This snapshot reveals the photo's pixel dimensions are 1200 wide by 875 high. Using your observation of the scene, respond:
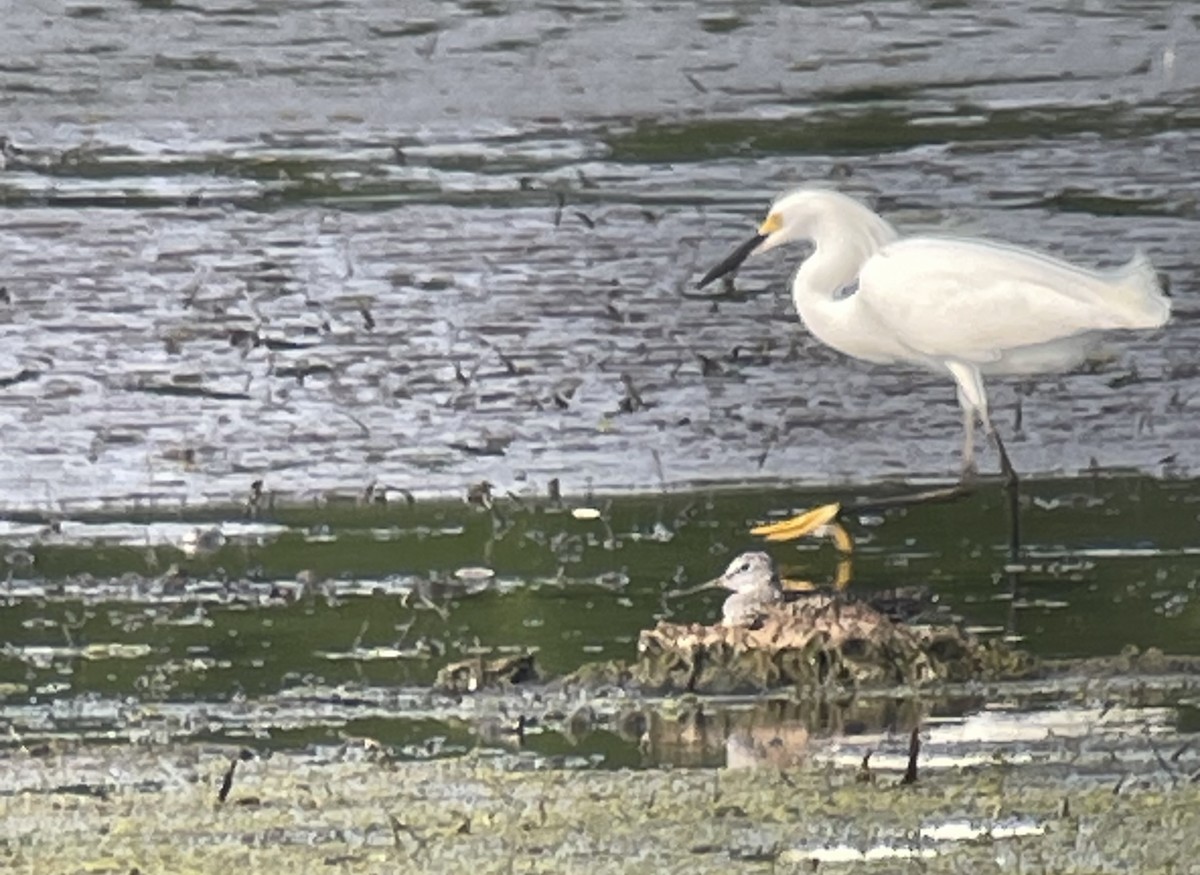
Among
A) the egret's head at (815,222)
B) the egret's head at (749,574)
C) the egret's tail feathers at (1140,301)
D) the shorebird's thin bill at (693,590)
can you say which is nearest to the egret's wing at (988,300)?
the egret's tail feathers at (1140,301)

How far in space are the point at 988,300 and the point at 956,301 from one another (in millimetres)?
54

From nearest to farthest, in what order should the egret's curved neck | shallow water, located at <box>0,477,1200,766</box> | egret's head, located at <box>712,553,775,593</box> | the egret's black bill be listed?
shallow water, located at <box>0,477,1200,766</box> → egret's head, located at <box>712,553,775,593</box> → the egret's curved neck → the egret's black bill

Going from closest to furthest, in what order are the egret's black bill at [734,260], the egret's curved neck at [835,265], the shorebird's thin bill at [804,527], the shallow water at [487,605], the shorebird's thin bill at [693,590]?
1. the shallow water at [487,605]
2. the shorebird's thin bill at [693,590]
3. the shorebird's thin bill at [804,527]
4. the egret's curved neck at [835,265]
5. the egret's black bill at [734,260]

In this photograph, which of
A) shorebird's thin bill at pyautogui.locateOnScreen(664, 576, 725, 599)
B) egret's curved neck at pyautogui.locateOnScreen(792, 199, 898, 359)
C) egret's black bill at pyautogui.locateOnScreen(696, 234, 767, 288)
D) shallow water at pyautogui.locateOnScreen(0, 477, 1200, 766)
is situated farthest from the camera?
egret's black bill at pyautogui.locateOnScreen(696, 234, 767, 288)

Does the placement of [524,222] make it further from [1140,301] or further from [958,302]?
[1140,301]

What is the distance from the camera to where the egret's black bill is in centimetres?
578

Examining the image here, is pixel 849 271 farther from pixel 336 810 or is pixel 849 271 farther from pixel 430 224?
pixel 336 810

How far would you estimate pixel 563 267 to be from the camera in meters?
6.01

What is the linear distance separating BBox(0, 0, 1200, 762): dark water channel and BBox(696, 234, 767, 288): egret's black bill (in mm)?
81

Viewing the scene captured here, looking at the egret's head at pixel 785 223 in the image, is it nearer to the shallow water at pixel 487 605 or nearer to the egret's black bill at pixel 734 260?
the egret's black bill at pixel 734 260

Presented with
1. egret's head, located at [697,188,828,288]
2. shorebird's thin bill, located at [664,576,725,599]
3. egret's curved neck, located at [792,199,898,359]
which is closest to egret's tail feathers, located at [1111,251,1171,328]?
egret's curved neck, located at [792,199,898,359]

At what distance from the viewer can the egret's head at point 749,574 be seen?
Answer: 4.89 m

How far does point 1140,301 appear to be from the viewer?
546 cm

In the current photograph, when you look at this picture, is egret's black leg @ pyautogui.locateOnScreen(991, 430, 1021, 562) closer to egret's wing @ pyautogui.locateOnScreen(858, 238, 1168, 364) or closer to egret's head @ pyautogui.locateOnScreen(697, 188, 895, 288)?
egret's wing @ pyautogui.locateOnScreen(858, 238, 1168, 364)
